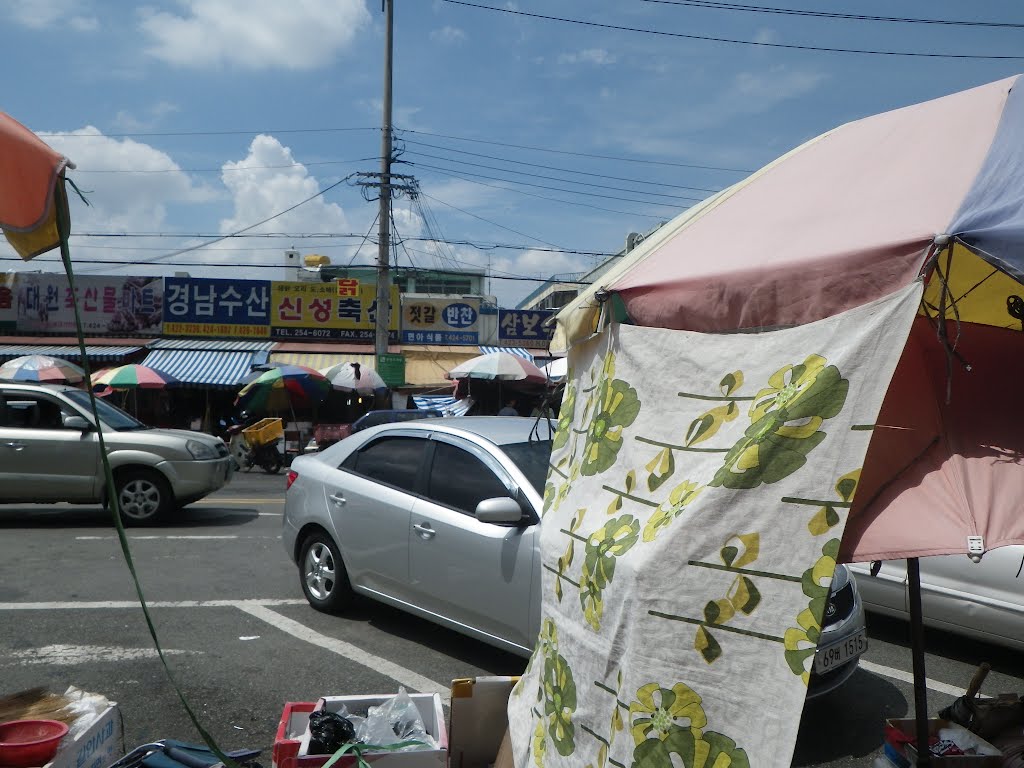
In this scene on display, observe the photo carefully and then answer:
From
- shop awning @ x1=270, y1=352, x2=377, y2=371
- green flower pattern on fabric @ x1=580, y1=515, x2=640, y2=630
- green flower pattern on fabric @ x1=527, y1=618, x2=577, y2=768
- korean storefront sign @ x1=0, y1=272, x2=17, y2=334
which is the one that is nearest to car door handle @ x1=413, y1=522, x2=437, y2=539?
green flower pattern on fabric @ x1=527, y1=618, x2=577, y2=768

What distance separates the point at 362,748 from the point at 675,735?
1.59 m

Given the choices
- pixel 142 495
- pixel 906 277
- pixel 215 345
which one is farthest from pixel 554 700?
pixel 215 345

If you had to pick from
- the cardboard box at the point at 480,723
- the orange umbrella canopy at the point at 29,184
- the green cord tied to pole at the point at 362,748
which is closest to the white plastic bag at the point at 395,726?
the green cord tied to pole at the point at 362,748

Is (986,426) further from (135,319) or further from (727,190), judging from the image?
(135,319)

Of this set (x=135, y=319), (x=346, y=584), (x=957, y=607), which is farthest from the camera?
(x=135, y=319)

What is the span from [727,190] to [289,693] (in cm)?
387

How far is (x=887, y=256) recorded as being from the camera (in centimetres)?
206

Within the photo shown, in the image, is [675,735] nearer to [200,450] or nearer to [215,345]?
[200,450]

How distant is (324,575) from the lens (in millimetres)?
6516

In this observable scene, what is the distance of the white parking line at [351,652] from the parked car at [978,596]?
2.77 m

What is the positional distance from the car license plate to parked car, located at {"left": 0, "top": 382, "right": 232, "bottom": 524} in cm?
848

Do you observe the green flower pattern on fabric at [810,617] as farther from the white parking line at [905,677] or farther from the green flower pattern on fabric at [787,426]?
the white parking line at [905,677]

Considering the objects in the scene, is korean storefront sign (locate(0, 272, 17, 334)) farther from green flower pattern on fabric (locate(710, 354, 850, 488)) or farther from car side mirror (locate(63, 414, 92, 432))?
green flower pattern on fabric (locate(710, 354, 850, 488))

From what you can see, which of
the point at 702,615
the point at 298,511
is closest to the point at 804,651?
the point at 702,615
